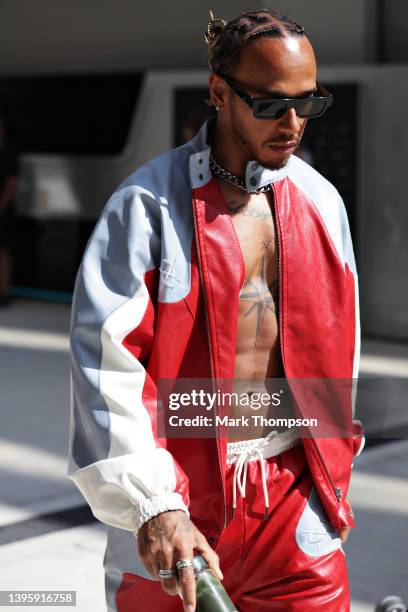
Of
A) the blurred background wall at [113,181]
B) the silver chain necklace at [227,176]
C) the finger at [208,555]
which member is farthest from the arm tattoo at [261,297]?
the blurred background wall at [113,181]

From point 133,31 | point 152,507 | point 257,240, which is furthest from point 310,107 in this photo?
point 133,31

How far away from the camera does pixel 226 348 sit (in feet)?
8.04

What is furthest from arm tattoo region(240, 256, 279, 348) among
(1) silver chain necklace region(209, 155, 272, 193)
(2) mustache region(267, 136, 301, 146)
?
(2) mustache region(267, 136, 301, 146)

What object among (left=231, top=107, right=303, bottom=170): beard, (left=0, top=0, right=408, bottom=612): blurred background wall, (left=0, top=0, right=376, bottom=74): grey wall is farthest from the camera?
(left=0, top=0, right=376, bottom=74): grey wall

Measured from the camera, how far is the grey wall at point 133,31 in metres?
10.4

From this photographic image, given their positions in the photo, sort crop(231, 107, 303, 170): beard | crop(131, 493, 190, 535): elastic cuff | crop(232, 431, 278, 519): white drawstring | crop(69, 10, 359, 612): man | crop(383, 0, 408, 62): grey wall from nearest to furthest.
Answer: crop(131, 493, 190, 535): elastic cuff < crop(69, 10, 359, 612): man < crop(231, 107, 303, 170): beard < crop(232, 431, 278, 519): white drawstring < crop(383, 0, 408, 62): grey wall

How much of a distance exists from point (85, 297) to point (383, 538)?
323 centimetres

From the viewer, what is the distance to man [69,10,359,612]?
2.30m

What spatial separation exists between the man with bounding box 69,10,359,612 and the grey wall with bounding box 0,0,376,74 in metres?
8.08

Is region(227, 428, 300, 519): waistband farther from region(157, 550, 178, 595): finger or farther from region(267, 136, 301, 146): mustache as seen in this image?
region(267, 136, 301, 146): mustache

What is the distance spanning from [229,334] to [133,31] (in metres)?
10.4

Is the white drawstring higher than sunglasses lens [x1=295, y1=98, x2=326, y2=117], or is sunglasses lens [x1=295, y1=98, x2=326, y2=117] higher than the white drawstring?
sunglasses lens [x1=295, y1=98, x2=326, y2=117]

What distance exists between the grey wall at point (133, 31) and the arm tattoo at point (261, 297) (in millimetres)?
8194

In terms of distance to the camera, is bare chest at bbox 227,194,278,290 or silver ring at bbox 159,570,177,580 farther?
bare chest at bbox 227,194,278,290
